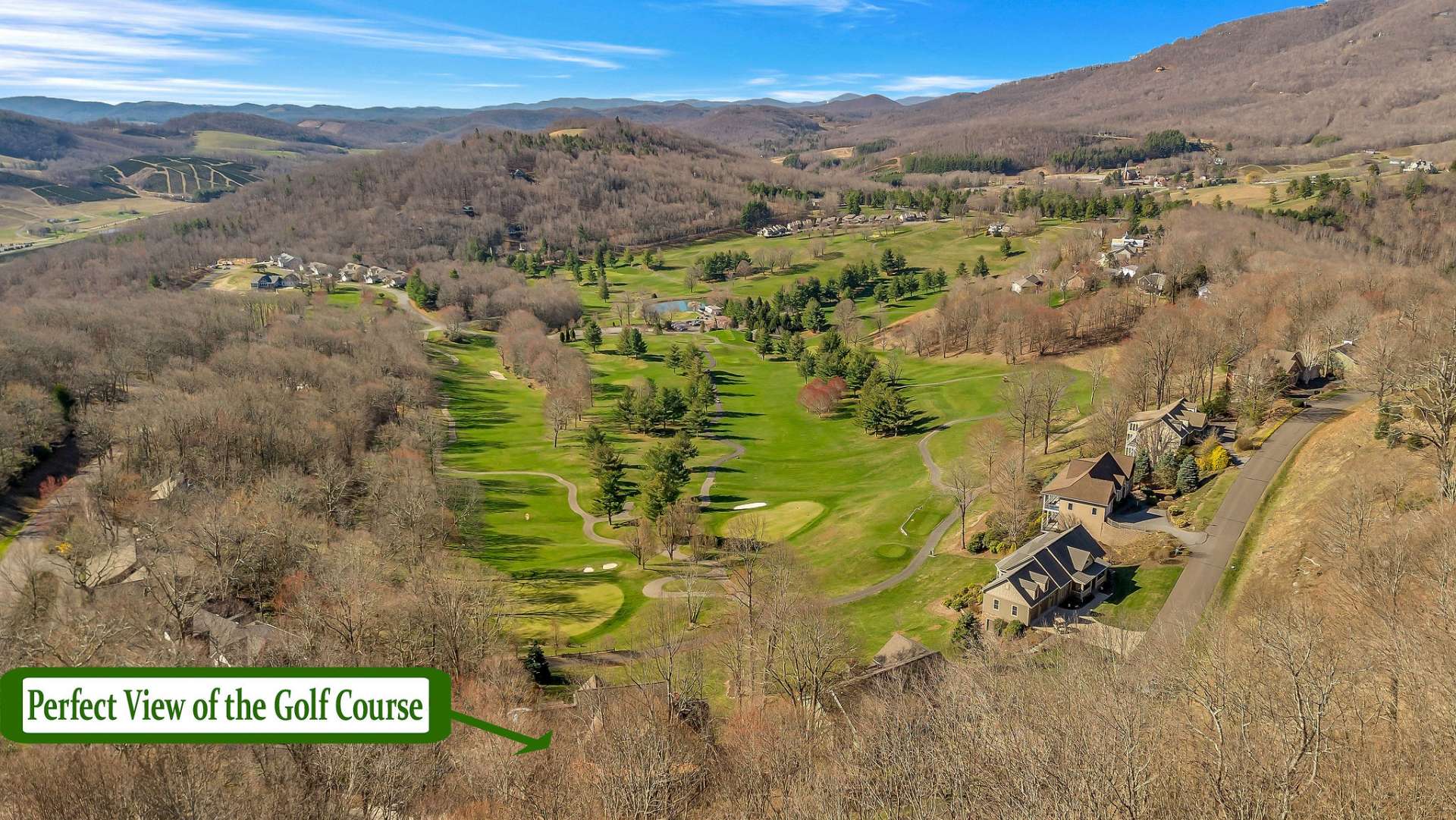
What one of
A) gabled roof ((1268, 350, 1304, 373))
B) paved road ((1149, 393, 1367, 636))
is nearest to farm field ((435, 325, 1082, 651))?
paved road ((1149, 393, 1367, 636))

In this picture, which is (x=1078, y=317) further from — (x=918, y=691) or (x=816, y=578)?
(x=918, y=691)

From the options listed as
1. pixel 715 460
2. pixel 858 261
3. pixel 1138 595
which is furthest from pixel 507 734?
pixel 858 261

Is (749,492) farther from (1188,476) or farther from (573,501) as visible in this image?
(1188,476)

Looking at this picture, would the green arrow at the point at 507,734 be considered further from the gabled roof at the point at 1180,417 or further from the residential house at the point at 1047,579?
the gabled roof at the point at 1180,417

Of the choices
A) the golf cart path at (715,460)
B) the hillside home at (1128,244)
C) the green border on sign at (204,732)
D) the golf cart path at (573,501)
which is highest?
the hillside home at (1128,244)

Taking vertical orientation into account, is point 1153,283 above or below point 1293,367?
above

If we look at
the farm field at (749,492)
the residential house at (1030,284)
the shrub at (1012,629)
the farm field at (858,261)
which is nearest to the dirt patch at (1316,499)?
the shrub at (1012,629)
